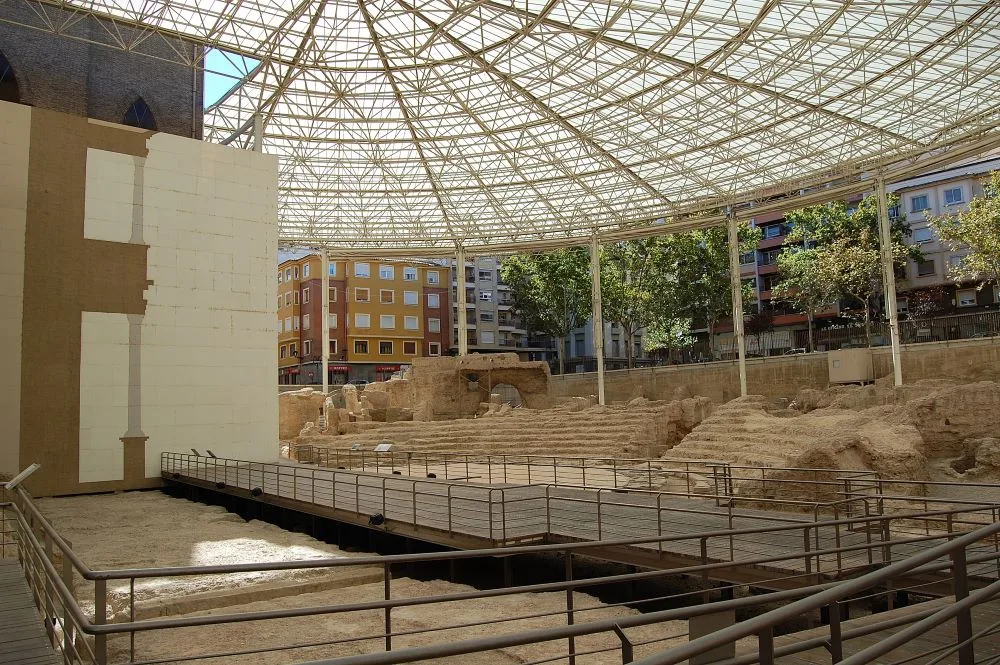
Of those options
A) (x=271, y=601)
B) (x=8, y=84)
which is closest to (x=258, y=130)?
(x=8, y=84)

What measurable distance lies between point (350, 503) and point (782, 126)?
29114 mm

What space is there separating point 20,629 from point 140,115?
29.5m

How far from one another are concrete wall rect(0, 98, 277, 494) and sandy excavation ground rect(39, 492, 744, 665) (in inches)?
260

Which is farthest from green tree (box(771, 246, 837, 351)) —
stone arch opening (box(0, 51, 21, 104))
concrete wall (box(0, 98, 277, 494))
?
stone arch opening (box(0, 51, 21, 104))

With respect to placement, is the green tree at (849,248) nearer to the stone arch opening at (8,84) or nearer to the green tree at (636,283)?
the green tree at (636,283)

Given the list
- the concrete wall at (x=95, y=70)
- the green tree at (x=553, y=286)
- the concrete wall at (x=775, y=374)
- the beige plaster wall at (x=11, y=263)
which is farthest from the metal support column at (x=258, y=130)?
the green tree at (x=553, y=286)

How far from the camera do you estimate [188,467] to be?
87.5ft

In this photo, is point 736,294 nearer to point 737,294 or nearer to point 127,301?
point 737,294

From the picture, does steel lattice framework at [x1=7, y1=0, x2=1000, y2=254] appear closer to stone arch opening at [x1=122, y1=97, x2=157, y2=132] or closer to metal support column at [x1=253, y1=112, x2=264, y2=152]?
metal support column at [x1=253, y1=112, x2=264, y2=152]

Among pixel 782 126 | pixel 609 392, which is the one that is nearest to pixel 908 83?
pixel 782 126

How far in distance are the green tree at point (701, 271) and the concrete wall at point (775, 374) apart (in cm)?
1004

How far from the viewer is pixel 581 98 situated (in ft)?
120

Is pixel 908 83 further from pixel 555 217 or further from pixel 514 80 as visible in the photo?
pixel 555 217

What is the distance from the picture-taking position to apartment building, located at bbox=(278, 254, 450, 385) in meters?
68.8
